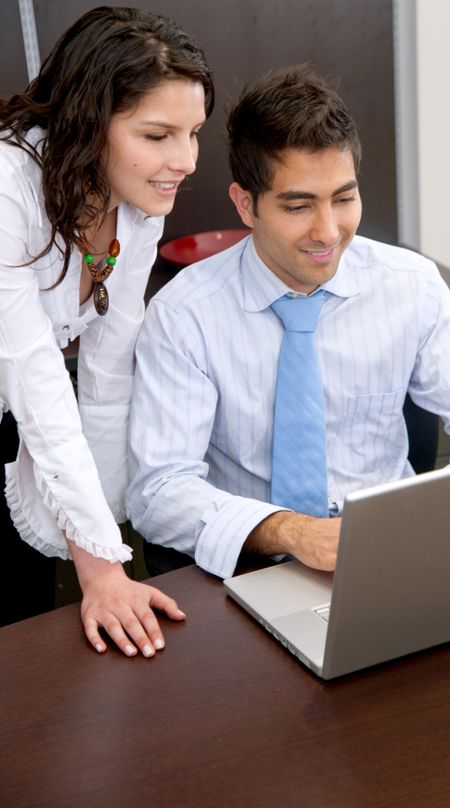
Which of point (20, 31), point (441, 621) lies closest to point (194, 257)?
point (20, 31)

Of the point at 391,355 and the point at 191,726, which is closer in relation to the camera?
the point at 191,726

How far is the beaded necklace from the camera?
167 centimetres

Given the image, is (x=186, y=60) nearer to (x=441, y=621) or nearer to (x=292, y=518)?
(x=292, y=518)

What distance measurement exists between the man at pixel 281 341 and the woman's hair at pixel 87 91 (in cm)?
22

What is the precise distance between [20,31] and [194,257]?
746 mm

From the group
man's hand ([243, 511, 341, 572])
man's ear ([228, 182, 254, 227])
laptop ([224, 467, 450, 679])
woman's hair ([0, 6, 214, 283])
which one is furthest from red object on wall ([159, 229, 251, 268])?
laptop ([224, 467, 450, 679])

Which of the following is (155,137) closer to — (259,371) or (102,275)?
(102,275)

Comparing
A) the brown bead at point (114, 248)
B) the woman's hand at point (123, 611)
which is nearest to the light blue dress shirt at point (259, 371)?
the brown bead at point (114, 248)

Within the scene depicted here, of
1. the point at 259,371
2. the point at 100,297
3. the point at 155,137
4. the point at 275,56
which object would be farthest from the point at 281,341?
the point at 275,56

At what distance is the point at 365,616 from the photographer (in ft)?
3.53

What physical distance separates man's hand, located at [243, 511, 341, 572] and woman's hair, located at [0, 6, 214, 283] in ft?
1.68

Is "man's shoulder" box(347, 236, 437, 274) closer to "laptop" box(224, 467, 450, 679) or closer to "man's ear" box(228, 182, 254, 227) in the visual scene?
"man's ear" box(228, 182, 254, 227)

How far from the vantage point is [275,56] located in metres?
3.00

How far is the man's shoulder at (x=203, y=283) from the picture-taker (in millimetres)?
1728
